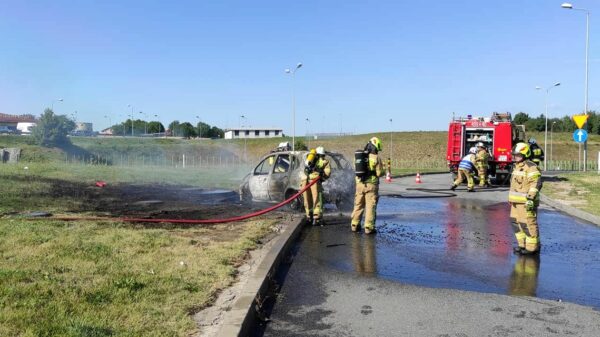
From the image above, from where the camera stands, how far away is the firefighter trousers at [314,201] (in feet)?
33.7

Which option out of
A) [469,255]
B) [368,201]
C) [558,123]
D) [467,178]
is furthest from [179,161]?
[558,123]

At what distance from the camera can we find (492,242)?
8.71m

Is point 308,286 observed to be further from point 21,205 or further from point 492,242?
point 21,205

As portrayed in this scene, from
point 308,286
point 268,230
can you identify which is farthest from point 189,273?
point 268,230

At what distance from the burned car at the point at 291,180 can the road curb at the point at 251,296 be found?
4.34 m

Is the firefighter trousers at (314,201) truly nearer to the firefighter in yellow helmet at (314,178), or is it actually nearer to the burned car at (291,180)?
the firefighter in yellow helmet at (314,178)

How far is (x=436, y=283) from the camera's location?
6.04m

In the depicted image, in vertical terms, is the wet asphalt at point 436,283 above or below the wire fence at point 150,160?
below

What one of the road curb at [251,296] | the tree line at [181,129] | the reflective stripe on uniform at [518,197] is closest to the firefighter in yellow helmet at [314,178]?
the road curb at [251,296]

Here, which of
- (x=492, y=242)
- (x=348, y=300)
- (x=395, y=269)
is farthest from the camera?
(x=492, y=242)

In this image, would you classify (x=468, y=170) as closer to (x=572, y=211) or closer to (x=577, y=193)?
(x=577, y=193)

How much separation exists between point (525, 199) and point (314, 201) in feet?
13.5

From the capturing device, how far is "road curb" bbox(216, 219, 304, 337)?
4.10 meters

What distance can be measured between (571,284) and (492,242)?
2675 millimetres
